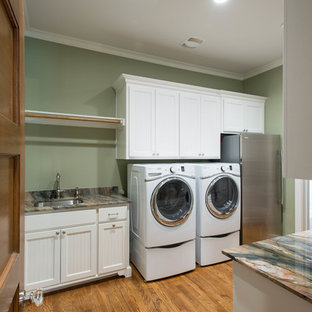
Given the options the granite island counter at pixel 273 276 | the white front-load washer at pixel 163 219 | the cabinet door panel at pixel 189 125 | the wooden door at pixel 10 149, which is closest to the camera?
the wooden door at pixel 10 149

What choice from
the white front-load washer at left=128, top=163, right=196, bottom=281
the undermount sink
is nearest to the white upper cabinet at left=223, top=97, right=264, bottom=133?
the white front-load washer at left=128, top=163, right=196, bottom=281

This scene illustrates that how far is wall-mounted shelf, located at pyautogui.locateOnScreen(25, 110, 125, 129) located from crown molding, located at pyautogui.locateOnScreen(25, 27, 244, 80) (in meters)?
1.01

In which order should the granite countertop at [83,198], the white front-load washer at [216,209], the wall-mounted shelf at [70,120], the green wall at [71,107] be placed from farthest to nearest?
1. the white front-load washer at [216,209]
2. the green wall at [71,107]
3. the wall-mounted shelf at [70,120]
4. the granite countertop at [83,198]

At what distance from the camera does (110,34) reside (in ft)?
8.86

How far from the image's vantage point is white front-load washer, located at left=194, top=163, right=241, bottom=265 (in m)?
2.79

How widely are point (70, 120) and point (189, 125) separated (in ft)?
5.00

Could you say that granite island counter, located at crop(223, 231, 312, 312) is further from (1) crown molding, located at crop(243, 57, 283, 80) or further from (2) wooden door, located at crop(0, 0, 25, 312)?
(1) crown molding, located at crop(243, 57, 283, 80)

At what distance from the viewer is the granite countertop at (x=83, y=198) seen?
2.17 metres

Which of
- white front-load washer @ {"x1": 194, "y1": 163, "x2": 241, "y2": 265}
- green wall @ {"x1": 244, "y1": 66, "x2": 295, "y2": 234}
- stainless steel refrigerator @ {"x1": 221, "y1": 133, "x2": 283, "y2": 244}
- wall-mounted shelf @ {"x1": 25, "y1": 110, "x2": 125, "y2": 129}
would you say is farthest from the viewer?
green wall @ {"x1": 244, "y1": 66, "x2": 295, "y2": 234}

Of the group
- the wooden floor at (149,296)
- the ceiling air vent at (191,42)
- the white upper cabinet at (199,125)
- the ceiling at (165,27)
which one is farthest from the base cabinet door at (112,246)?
the ceiling air vent at (191,42)

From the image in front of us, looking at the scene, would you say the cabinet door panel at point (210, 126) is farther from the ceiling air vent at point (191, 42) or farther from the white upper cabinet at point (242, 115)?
the ceiling air vent at point (191, 42)

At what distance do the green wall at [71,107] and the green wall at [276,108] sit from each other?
2029 millimetres

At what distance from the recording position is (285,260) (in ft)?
3.76

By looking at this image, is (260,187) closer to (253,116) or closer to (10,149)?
(253,116)
